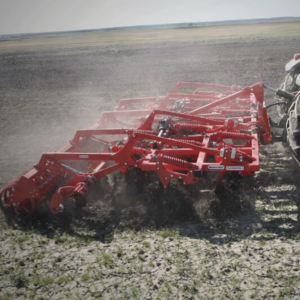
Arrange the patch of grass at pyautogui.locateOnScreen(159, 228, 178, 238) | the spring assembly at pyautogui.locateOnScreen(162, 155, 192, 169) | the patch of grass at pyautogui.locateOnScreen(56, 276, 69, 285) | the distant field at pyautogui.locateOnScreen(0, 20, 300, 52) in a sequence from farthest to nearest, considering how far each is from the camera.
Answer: the distant field at pyautogui.locateOnScreen(0, 20, 300, 52) → the spring assembly at pyautogui.locateOnScreen(162, 155, 192, 169) → the patch of grass at pyautogui.locateOnScreen(159, 228, 178, 238) → the patch of grass at pyautogui.locateOnScreen(56, 276, 69, 285)

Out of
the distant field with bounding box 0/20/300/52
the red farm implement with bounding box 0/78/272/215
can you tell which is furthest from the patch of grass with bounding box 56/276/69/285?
the distant field with bounding box 0/20/300/52

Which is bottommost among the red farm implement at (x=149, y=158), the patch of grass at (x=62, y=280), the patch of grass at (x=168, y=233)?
the patch of grass at (x=62, y=280)

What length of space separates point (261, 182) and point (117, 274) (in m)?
2.61

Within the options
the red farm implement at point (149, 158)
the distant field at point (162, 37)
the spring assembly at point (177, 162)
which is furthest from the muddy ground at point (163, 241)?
the distant field at point (162, 37)

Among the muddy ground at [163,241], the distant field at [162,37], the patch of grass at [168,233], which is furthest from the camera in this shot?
the distant field at [162,37]

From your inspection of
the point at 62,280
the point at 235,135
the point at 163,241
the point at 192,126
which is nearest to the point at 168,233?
the point at 163,241

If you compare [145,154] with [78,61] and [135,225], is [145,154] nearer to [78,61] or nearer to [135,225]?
[135,225]

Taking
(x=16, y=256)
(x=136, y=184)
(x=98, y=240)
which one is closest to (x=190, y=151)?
(x=136, y=184)

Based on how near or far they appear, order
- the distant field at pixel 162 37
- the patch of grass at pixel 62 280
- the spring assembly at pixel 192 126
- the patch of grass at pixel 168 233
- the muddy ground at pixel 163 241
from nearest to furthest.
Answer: the muddy ground at pixel 163 241, the patch of grass at pixel 62 280, the patch of grass at pixel 168 233, the spring assembly at pixel 192 126, the distant field at pixel 162 37

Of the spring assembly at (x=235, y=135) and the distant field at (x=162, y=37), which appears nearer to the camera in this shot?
the spring assembly at (x=235, y=135)

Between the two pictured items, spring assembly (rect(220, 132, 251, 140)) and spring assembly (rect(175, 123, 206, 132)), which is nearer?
spring assembly (rect(220, 132, 251, 140))

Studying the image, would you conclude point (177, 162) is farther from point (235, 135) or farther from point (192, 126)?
point (192, 126)

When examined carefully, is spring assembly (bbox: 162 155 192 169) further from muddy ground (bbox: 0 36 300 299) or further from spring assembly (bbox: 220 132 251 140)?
spring assembly (bbox: 220 132 251 140)

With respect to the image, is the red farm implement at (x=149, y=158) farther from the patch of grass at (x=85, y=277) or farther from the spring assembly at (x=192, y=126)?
the patch of grass at (x=85, y=277)
